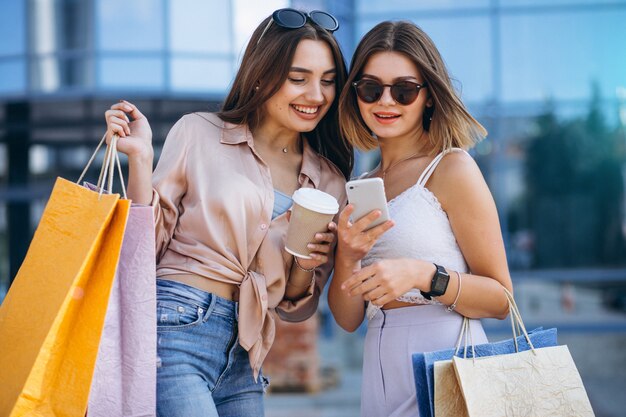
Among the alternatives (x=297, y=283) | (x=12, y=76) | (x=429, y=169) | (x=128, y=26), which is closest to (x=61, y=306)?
(x=297, y=283)

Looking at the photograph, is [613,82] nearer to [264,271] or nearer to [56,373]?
[264,271]

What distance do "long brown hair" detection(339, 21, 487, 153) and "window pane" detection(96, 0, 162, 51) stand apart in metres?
7.79

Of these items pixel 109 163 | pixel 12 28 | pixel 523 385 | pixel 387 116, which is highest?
pixel 12 28

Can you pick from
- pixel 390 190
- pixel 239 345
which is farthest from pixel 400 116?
pixel 239 345

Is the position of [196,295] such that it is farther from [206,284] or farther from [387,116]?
[387,116]

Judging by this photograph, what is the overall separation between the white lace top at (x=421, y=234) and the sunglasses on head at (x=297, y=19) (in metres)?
0.64

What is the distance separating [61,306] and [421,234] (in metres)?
1.04

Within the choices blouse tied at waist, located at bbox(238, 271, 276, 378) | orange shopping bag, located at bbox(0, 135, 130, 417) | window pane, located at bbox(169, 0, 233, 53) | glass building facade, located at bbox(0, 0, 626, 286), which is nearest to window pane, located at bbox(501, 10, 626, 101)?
glass building facade, located at bbox(0, 0, 626, 286)

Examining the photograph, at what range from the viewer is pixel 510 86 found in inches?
387

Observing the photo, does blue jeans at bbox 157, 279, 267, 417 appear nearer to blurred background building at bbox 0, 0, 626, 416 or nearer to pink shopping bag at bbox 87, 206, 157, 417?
pink shopping bag at bbox 87, 206, 157, 417

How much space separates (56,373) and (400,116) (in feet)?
4.23

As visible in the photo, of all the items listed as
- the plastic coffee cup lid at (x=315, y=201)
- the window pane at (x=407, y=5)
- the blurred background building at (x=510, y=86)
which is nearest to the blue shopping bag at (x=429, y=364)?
the plastic coffee cup lid at (x=315, y=201)

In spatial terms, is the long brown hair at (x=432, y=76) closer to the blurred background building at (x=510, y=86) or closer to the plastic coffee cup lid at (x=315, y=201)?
the plastic coffee cup lid at (x=315, y=201)

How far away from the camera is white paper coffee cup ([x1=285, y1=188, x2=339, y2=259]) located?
231cm
